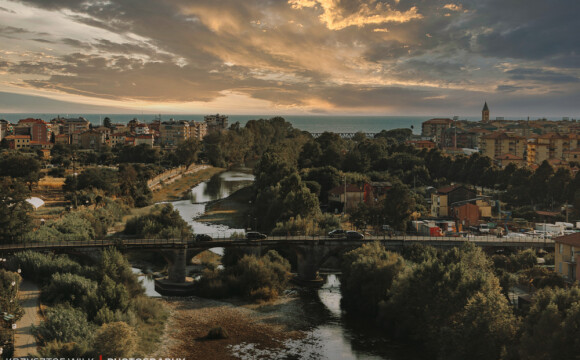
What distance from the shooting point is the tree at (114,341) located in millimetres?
26469

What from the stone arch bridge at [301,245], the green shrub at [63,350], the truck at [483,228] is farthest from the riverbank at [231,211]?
the green shrub at [63,350]

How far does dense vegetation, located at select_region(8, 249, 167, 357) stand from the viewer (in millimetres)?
26875

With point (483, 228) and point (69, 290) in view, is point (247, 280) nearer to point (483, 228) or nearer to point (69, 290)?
point (69, 290)

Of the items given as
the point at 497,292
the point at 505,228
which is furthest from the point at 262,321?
the point at 505,228

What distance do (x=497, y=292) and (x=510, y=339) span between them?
3.99 metres

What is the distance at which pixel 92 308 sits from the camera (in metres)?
33.6

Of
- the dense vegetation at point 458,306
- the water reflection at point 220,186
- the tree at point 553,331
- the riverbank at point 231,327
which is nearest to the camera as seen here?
the tree at point 553,331

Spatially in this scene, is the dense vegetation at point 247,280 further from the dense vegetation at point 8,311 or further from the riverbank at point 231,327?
the dense vegetation at point 8,311

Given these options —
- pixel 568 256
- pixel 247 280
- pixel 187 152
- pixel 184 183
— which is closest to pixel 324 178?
pixel 184 183

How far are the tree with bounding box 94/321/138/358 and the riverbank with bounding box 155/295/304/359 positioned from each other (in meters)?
5.07

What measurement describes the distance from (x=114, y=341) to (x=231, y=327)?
462 inches

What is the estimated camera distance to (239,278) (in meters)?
44.9

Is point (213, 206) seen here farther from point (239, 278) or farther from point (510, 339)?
point (510, 339)

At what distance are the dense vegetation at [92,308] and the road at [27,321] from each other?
0.56 m
